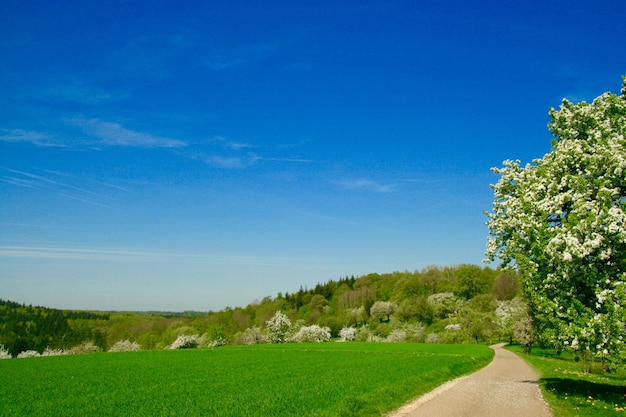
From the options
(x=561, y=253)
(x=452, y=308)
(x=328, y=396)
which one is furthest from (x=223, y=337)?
(x=561, y=253)

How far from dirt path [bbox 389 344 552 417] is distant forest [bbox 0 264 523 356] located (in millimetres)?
66428

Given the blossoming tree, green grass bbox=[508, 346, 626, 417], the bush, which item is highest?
the blossoming tree

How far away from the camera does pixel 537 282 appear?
21.4m

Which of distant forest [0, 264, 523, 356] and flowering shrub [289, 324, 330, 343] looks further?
flowering shrub [289, 324, 330, 343]

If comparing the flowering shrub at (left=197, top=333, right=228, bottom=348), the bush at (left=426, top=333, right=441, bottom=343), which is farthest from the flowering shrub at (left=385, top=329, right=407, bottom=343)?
the flowering shrub at (left=197, top=333, right=228, bottom=348)

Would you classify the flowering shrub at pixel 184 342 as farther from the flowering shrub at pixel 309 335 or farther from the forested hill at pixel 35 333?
the forested hill at pixel 35 333

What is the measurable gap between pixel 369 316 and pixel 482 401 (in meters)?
136

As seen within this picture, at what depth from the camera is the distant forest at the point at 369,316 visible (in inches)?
4171

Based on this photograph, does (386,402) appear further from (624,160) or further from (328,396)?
(624,160)

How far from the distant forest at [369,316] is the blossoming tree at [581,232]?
7148 centimetres

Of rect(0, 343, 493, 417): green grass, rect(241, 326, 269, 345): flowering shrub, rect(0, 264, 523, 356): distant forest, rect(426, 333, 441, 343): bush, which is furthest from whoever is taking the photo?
rect(241, 326, 269, 345): flowering shrub

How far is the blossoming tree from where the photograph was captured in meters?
18.4

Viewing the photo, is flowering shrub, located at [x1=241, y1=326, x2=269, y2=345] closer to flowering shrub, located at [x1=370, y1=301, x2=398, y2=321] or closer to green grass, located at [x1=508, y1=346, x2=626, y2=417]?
flowering shrub, located at [x1=370, y1=301, x2=398, y2=321]

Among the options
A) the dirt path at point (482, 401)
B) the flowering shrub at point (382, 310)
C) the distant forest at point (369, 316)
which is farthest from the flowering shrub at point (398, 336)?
the dirt path at point (482, 401)
